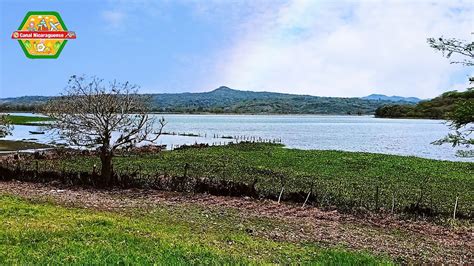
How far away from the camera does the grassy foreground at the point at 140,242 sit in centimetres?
838

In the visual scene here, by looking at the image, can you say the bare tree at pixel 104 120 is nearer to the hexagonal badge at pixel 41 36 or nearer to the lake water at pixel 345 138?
the hexagonal badge at pixel 41 36

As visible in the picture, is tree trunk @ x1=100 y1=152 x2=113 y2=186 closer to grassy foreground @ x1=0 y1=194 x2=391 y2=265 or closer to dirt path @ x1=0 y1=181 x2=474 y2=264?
dirt path @ x1=0 y1=181 x2=474 y2=264

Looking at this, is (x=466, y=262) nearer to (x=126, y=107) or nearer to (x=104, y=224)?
(x=104, y=224)

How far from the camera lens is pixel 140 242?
31.7 feet

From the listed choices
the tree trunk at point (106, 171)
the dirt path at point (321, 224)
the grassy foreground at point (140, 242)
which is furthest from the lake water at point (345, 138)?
the tree trunk at point (106, 171)

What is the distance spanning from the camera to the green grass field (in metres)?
19.0

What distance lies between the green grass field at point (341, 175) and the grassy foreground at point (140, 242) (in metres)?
5.77

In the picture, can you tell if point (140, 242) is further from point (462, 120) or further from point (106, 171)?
point (462, 120)

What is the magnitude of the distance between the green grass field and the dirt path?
1.77 metres

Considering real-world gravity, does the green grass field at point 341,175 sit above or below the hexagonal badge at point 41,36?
below

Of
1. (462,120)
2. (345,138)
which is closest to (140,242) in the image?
(462,120)

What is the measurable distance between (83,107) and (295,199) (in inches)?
453

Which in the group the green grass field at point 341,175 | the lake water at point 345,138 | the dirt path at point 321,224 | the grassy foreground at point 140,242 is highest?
the grassy foreground at point 140,242

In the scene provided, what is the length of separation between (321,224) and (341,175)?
1598cm
